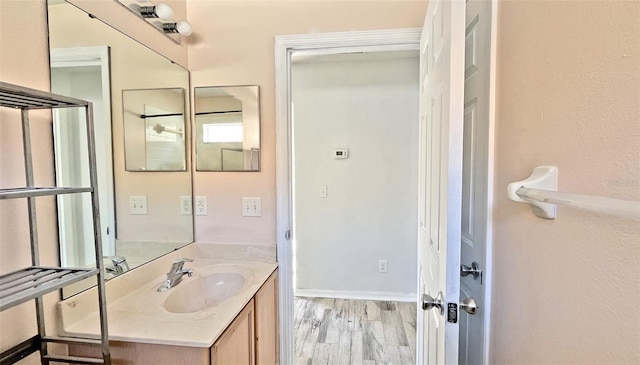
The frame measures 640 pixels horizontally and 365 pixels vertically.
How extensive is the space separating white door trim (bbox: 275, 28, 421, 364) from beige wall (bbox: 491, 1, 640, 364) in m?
0.80

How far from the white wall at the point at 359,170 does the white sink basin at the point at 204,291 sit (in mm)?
1459

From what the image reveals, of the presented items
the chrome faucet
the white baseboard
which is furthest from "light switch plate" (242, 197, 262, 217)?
the white baseboard

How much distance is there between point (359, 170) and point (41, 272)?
94.1 inches

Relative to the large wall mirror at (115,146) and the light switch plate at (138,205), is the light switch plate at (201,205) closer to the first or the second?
the large wall mirror at (115,146)

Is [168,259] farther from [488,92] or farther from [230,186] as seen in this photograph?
[488,92]

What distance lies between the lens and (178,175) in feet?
5.59

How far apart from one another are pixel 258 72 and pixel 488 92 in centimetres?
125

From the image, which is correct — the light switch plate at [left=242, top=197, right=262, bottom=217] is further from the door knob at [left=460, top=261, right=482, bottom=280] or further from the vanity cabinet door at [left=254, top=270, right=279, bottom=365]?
the door knob at [left=460, top=261, right=482, bottom=280]

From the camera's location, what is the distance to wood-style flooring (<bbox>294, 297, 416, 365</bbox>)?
6.88 ft

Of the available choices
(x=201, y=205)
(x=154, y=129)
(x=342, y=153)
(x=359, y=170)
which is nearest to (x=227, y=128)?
(x=154, y=129)

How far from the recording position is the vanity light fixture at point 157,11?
4.57ft

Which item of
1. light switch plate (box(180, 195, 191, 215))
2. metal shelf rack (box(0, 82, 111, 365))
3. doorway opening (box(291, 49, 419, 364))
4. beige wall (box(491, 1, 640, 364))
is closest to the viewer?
beige wall (box(491, 1, 640, 364))

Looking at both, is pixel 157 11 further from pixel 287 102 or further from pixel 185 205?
pixel 185 205

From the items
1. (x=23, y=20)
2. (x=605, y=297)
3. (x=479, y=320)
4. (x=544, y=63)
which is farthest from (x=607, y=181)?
(x=23, y=20)
